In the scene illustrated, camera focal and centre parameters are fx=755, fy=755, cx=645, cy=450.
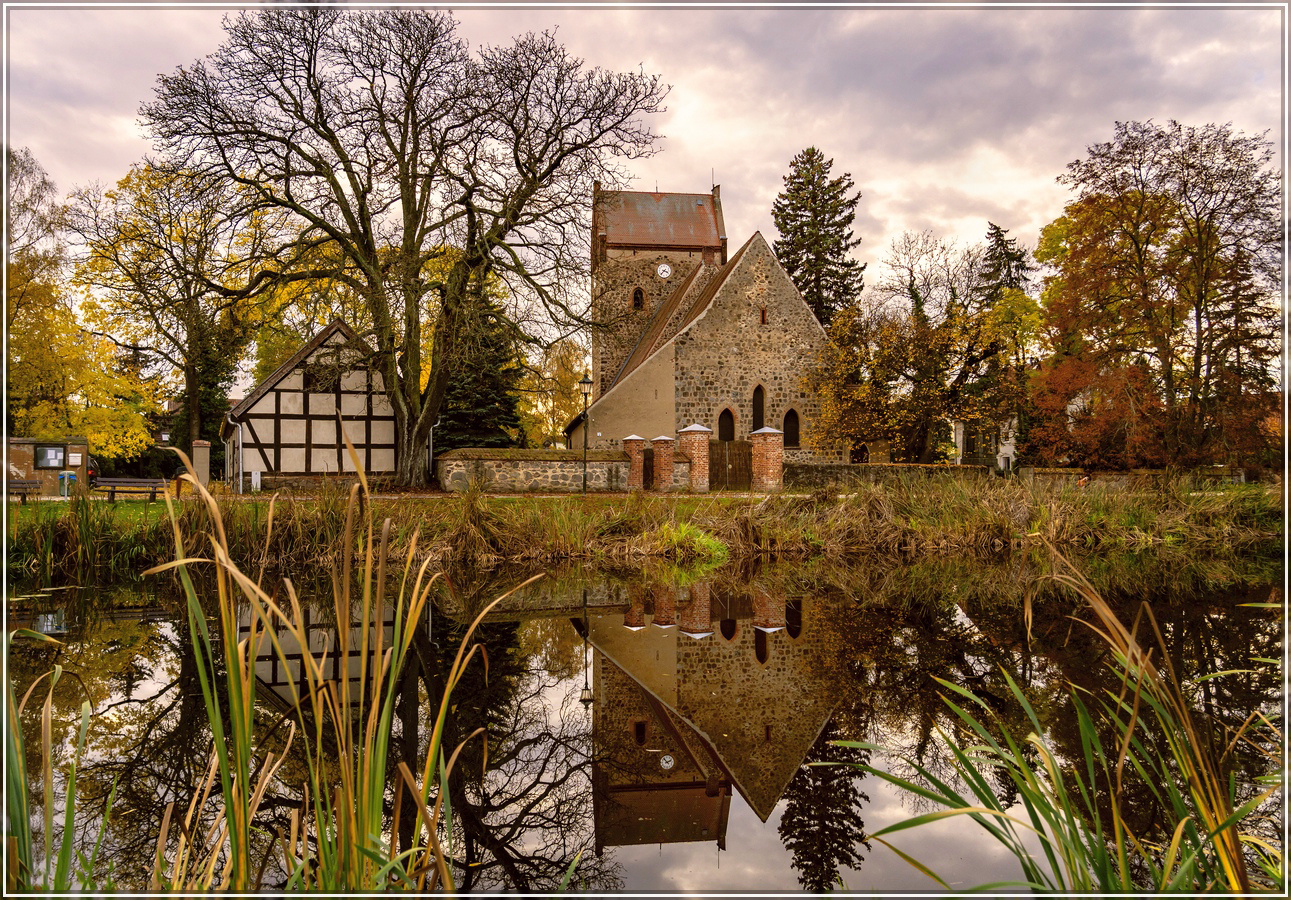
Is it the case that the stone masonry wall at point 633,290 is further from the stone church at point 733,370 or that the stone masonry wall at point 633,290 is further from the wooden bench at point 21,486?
the wooden bench at point 21,486

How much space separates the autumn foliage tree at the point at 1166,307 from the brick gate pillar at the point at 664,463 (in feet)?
36.0

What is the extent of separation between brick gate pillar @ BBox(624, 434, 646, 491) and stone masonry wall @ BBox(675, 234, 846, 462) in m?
4.85

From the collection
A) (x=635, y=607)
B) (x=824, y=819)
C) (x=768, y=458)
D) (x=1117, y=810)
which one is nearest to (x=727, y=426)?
(x=768, y=458)

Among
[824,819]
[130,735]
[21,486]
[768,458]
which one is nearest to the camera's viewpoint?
[824,819]

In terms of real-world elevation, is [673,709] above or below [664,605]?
below

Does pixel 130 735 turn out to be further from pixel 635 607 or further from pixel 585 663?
pixel 635 607

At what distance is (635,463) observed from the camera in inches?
794

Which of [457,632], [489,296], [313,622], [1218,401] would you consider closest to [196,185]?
[489,296]

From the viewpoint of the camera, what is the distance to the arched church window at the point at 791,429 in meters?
26.6

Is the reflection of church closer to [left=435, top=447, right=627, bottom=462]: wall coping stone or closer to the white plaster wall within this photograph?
[left=435, top=447, right=627, bottom=462]: wall coping stone

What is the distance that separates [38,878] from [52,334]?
24614 mm

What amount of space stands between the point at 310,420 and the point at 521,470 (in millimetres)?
6286

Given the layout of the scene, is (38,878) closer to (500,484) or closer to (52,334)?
(500,484)

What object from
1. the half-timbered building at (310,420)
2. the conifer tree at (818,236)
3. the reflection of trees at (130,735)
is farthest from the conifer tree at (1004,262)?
the reflection of trees at (130,735)
